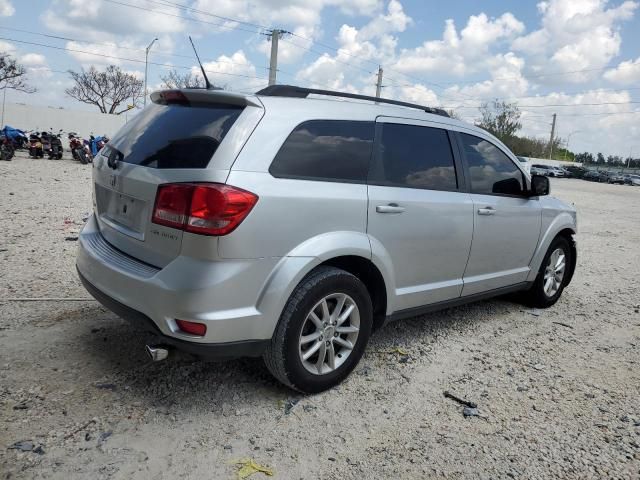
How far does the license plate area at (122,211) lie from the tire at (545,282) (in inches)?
153

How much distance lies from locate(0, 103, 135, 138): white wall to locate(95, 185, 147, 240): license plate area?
104ft

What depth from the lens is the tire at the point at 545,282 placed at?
5.11 meters

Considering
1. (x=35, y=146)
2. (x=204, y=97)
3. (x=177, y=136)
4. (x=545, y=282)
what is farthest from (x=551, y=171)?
(x=177, y=136)

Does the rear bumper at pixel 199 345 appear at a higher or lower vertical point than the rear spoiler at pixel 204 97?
lower

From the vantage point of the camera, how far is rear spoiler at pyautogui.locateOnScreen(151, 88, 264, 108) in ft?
9.21

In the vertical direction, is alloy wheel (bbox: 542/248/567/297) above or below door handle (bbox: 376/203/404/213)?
below

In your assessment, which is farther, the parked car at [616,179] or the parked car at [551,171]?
the parked car at [616,179]

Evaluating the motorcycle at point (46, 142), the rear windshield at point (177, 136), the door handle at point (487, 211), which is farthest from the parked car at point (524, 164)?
the motorcycle at point (46, 142)

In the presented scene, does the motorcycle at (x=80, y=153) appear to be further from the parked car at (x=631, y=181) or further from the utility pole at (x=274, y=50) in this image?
the parked car at (x=631, y=181)

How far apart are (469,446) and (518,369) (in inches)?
47.5

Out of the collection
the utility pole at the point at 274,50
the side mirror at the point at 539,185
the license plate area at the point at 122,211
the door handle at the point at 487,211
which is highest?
the utility pole at the point at 274,50

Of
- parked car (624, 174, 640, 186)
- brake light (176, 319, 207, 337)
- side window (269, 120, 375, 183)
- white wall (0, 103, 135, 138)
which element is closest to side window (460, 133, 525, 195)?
side window (269, 120, 375, 183)

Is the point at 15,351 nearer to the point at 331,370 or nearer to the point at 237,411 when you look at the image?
the point at 237,411

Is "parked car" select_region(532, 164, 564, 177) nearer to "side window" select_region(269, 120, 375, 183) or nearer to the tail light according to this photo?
"side window" select_region(269, 120, 375, 183)
